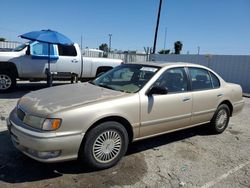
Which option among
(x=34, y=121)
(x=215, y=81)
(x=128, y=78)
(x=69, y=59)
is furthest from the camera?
(x=69, y=59)

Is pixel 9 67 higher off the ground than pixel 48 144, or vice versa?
pixel 9 67

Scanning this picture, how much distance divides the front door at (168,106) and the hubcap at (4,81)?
615cm

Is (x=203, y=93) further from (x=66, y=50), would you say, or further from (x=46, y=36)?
(x=66, y=50)

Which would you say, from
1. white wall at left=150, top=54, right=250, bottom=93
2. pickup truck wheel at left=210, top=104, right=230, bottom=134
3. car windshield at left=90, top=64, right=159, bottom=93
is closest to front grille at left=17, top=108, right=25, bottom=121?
car windshield at left=90, top=64, right=159, bottom=93

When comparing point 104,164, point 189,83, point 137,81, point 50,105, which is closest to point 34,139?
point 50,105

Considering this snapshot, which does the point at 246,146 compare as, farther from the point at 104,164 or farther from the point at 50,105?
the point at 50,105

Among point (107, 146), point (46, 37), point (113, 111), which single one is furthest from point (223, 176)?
point (46, 37)

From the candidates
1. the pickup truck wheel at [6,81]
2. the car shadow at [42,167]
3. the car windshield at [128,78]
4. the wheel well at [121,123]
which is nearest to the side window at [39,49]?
the pickup truck wheel at [6,81]

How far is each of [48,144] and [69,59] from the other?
22.0 feet

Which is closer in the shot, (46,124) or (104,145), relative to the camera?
(46,124)

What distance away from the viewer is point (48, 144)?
10.4 ft

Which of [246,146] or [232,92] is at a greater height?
[232,92]

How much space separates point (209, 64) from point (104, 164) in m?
15.3

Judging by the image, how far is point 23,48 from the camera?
884cm
